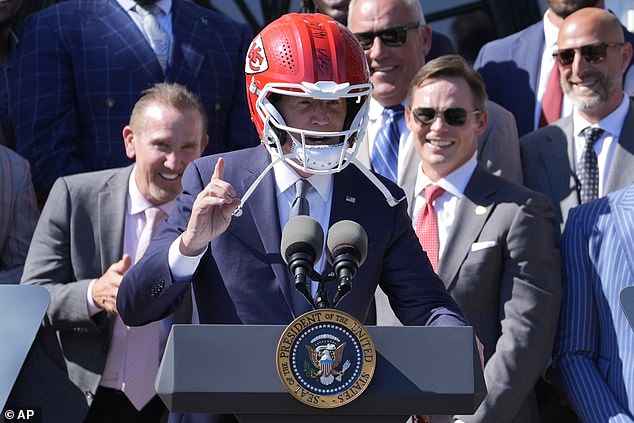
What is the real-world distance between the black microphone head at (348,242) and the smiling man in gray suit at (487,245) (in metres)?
1.88

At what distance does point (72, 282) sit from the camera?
502 centimetres

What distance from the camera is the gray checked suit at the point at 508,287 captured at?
15.3 feet

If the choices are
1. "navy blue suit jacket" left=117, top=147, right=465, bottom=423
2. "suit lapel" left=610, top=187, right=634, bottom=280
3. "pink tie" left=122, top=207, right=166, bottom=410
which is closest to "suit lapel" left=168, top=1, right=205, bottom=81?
"pink tie" left=122, top=207, right=166, bottom=410

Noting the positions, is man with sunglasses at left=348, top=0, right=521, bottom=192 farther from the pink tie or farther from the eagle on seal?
the eagle on seal

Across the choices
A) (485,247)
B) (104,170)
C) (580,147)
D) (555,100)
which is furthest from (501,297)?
(104,170)

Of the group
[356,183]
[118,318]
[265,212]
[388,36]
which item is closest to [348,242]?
[265,212]

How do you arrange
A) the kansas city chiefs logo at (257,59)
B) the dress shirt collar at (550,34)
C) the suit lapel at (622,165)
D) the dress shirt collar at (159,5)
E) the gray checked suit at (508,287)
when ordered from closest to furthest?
the kansas city chiefs logo at (257,59), the gray checked suit at (508,287), the suit lapel at (622,165), the dress shirt collar at (159,5), the dress shirt collar at (550,34)

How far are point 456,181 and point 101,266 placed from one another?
56.5 inches

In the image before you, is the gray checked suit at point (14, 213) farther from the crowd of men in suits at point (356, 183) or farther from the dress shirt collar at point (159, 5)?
the dress shirt collar at point (159, 5)

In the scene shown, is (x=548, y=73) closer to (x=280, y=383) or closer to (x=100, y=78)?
(x=100, y=78)

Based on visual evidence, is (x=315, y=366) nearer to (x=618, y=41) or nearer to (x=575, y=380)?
(x=575, y=380)

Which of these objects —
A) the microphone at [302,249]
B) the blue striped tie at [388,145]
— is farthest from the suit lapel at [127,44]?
the microphone at [302,249]

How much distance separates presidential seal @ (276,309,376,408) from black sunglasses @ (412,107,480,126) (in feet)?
7.94

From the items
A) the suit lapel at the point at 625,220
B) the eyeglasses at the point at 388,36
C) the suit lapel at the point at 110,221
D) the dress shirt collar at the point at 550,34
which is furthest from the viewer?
the dress shirt collar at the point at 550,34
